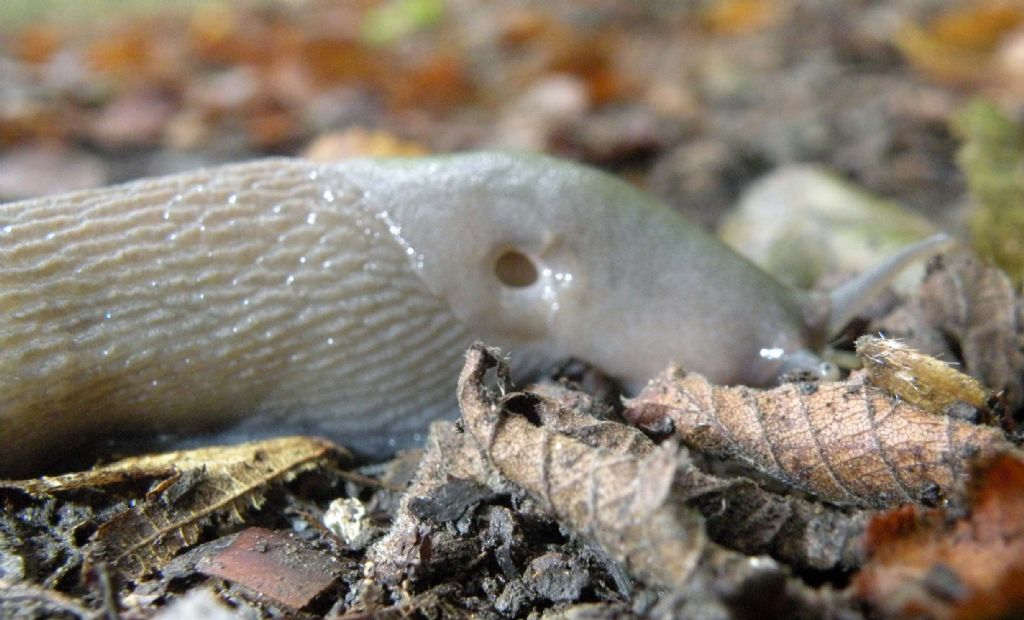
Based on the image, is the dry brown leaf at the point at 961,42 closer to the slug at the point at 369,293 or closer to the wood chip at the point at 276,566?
the slug at the point at 369,293

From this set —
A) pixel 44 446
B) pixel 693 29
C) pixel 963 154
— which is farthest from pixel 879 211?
pixel 693 29

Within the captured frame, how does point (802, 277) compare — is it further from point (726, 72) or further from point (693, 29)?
point (693, 29)

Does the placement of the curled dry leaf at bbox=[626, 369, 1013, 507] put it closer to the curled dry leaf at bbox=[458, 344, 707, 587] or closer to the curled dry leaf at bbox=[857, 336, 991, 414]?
the curled dry leaf at bbox=[857, 336, 991, 414]

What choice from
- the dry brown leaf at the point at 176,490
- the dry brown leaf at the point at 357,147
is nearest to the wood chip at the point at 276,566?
the dry brown leaf at the point at 176,490

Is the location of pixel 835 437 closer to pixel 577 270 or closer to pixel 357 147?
pixel 577 270

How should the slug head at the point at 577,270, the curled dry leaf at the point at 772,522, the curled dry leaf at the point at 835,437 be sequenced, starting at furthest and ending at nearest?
the slug head at the point at 577,270 < the curled dry leaf at the point at 835,437 < the curled dry leaf at the point at 772,522

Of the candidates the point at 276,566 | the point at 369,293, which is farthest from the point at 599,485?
the point at 369,293

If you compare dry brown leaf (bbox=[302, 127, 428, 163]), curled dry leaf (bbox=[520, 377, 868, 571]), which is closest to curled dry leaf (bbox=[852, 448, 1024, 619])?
curled dry leaf (bbox=[520, 377, 868, 571])
